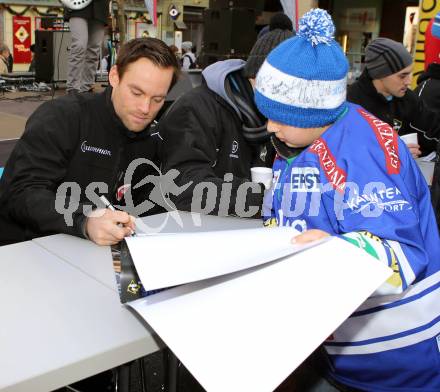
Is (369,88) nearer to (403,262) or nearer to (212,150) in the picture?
(212,150)

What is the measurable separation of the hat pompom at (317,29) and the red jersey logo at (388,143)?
0.62ft

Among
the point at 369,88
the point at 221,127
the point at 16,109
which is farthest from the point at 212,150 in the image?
the point at 16,109

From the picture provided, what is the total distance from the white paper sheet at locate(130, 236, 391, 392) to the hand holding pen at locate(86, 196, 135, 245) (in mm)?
425

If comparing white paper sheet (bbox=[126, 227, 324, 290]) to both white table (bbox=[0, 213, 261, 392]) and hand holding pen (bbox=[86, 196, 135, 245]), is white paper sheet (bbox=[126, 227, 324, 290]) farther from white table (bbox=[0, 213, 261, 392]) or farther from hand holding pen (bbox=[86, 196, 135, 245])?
hand holding pen (bbox=[86, 196, 135, 245])

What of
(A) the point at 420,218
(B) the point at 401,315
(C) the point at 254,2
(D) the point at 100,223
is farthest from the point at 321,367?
(C) the point at 254,2

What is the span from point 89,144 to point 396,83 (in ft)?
7.21

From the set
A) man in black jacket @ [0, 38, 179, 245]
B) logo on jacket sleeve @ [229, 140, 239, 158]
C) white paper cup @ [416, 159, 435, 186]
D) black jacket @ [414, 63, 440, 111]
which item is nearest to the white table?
man in black jacket @ [0, 38, 179, 245]

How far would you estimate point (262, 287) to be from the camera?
1.01m

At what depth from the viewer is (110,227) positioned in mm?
1491

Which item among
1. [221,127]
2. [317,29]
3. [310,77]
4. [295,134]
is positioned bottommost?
[221,127]

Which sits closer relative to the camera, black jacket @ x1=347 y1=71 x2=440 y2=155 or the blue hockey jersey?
the blue hockey jersey

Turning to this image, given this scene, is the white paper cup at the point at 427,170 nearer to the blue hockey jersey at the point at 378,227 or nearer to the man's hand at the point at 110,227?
the blue hockey jersey at the point at 378,227

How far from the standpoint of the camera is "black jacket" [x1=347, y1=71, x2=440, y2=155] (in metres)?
3.50

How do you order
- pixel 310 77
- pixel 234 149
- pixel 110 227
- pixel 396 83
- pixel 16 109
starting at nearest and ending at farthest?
pixel 310 77, pixel 110 227, pixel 234 149, pixel 396 83, pixel 16 109
